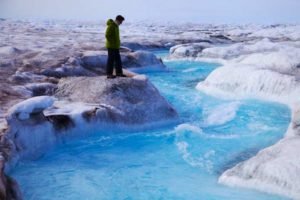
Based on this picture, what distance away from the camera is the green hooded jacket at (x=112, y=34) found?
1146 centimetres

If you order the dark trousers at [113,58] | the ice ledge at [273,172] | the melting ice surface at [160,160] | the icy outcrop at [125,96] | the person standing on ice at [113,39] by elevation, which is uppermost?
the person standing on ice at [113,39]

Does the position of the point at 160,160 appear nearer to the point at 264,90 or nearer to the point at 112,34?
the point at 112,34

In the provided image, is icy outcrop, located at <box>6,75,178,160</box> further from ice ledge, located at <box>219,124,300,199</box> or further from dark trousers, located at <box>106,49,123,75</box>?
ice ledge, located at <box>219,124,300,199</box>

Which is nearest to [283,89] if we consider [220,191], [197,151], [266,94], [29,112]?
[266,94]

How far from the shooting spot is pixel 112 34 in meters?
11.6

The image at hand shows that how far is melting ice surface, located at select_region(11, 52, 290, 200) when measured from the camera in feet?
25.7

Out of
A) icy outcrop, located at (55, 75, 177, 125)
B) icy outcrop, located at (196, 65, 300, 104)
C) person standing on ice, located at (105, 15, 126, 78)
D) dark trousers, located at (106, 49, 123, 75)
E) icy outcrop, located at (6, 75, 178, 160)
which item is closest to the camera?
icy outcrop, located at (6, 75, 178, 160)

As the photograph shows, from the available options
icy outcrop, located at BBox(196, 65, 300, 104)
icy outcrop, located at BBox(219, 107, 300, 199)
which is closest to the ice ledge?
icy outcrop, located at BBox(219, 107, 300, 199)

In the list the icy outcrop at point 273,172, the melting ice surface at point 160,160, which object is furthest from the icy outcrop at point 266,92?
the melting ice surface at point 160,160

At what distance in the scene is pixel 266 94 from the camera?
1747 cm

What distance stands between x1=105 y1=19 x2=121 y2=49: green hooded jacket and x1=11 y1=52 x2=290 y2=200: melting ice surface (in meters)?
2.56

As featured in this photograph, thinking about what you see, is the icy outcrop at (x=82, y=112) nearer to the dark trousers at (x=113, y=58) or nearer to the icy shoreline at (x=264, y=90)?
the dark trousers at (x=113, y=58)

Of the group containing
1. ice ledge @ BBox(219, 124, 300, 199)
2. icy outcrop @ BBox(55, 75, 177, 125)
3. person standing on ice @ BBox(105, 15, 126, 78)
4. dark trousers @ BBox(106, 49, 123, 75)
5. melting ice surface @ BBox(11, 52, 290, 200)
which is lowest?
melting ice surface @ BBox(11, 52, 290, 200)

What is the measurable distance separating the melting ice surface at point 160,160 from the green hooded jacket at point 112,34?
2558 millimetres
